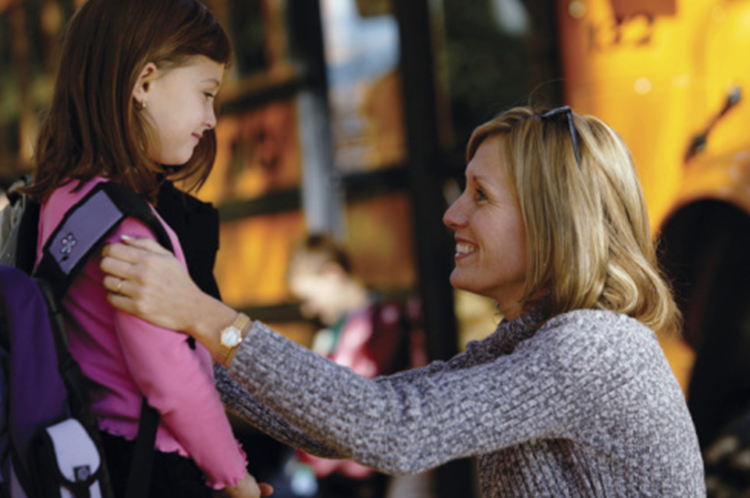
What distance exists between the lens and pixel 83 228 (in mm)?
1442

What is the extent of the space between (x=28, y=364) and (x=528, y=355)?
0.81 metres

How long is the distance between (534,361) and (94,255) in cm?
75

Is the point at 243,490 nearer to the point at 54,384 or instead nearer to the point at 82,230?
the point at 54,384

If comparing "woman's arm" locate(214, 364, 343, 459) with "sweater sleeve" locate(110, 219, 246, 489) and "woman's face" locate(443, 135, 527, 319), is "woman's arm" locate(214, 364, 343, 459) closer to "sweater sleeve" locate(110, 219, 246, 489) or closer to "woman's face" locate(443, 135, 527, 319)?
"sweater sleeve" locate(110, 219, 246, 489)

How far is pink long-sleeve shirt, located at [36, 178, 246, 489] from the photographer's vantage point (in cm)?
145

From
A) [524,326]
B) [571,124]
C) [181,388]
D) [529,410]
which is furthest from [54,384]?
[571,124]

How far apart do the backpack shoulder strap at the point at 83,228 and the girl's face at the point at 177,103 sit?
0.20 m

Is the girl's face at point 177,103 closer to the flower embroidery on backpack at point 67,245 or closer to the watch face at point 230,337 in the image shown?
the flower embroidery on backpack at point 67,245

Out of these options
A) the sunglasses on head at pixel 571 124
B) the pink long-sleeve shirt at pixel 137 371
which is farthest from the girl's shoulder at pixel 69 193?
the sunglasses on head at pixel 571 124

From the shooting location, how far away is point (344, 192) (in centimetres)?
503

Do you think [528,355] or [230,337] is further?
[528,355]

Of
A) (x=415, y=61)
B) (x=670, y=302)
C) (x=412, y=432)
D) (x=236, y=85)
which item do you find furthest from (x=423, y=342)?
(x=412, y=432)

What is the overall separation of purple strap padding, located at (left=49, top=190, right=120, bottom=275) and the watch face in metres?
0.25

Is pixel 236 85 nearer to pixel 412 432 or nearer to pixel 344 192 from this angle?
pixel 344 192
